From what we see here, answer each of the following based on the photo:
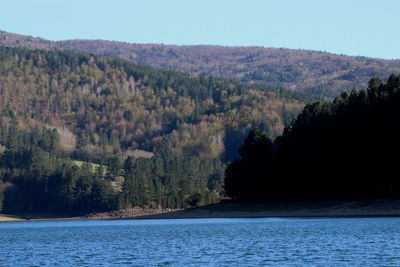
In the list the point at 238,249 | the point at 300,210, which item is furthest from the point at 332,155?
the point at 238,249

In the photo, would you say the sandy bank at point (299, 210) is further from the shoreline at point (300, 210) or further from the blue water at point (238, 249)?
the blue water at point (238, 249)

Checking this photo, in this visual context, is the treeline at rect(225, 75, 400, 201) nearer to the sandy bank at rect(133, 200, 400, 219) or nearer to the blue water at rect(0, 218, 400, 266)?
the sandy bank at rect(133, 200, 400, 219)

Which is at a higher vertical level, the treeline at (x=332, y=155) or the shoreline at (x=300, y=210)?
the treeline at (x=332, y=155)

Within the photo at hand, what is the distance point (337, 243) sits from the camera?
69875mm

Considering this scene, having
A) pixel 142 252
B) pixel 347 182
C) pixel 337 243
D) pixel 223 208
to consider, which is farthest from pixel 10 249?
pixel 223 208

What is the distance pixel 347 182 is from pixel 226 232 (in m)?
36.4

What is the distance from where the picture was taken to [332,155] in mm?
128000

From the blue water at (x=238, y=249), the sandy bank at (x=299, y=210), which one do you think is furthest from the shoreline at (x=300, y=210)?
the blue water at (x=238, y=249)

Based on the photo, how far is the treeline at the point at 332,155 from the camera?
117 meters

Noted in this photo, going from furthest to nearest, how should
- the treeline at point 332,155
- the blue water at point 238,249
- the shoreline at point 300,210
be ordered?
the treeline at point 332,155 → the shoreline at point 300,210 → the blue water at point 238,249

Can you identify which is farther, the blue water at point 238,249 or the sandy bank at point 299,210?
the sandy bank at point 299,210

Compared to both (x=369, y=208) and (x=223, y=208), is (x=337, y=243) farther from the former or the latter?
(x=223, y=208)

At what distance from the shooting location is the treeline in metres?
117

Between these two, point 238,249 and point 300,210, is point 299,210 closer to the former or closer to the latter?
point 300,210
